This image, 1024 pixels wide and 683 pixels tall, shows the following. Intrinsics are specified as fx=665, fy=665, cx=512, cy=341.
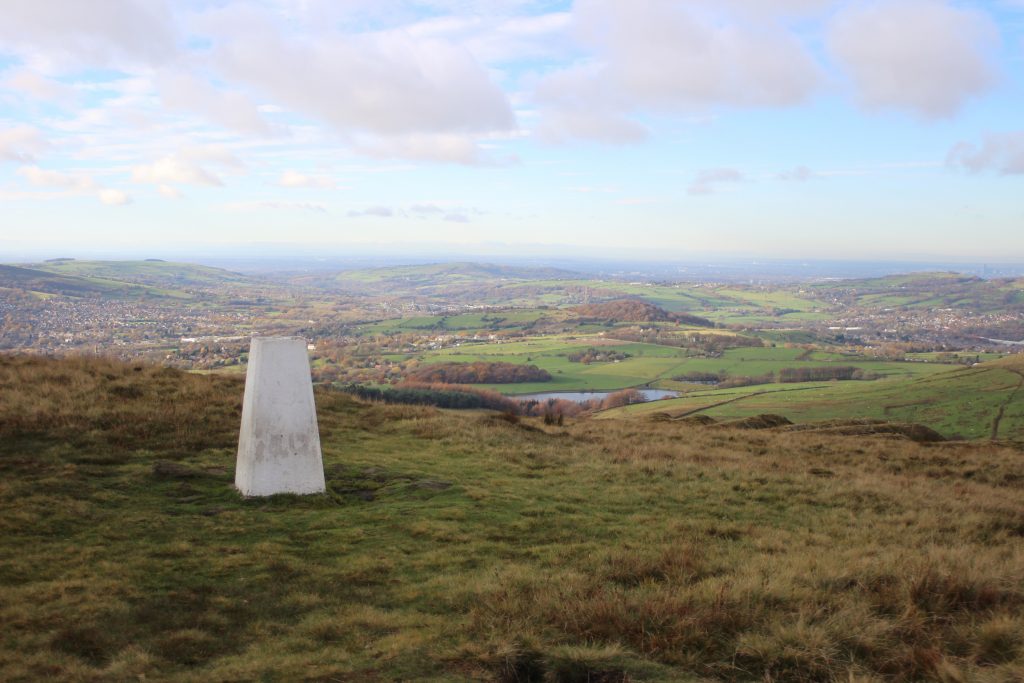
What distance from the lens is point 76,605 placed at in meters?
7.31

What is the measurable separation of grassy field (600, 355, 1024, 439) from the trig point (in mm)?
38144

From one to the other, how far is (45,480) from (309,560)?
5698mm

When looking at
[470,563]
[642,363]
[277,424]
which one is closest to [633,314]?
[642,363]

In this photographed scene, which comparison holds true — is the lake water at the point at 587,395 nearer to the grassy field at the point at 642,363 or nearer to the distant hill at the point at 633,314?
the grassy field at the point at 642,363

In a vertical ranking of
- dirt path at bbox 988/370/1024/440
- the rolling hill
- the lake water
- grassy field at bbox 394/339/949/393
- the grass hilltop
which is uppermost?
the rolling hill

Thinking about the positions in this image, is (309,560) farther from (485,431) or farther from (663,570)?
(485,431)

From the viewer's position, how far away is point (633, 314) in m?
152

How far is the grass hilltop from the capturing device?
609 centimetres

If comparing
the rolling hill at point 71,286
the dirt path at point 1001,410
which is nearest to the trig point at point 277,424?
the dirt path at point 1001,410

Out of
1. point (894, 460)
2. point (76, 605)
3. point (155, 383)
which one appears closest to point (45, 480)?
point (76, 605)

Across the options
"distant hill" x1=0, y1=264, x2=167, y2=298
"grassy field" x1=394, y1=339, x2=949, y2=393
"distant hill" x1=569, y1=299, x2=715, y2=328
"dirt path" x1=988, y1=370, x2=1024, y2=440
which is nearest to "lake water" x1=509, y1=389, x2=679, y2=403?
"grassy field" x1=394, y1=339, x2=949, y2=393

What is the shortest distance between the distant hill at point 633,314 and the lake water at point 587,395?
7394cm

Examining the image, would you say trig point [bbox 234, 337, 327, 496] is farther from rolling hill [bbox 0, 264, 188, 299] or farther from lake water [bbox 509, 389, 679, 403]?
rolling hill [bbox 0, 264, 188, 299]

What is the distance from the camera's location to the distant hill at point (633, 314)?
5807 inches
